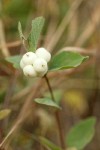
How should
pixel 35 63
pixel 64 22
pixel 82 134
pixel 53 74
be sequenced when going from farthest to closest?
1. pixel 64 22
2. pixel 53 74
3. pixel 82 134
4. pixel 35 63

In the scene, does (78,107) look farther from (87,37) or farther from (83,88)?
(87,37)

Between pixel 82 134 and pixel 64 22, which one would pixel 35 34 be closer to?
pixel 82 134

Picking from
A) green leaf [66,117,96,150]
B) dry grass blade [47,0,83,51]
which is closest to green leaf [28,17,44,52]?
green leaf [66,117,96,150]

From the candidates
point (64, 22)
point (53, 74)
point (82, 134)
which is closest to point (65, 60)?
point (82, 134)

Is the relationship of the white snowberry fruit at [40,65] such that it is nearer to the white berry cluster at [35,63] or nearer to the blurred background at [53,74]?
the white berry cluster at [35,63]

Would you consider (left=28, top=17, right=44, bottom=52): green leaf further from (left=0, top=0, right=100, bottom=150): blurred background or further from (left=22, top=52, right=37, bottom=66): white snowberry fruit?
(left=0, top=0, right=100, bottom=150): blurred background

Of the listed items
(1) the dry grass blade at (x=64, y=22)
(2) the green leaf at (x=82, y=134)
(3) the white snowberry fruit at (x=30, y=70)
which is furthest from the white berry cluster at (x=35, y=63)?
(1) the dry grass blade at (x=64, y=22)
